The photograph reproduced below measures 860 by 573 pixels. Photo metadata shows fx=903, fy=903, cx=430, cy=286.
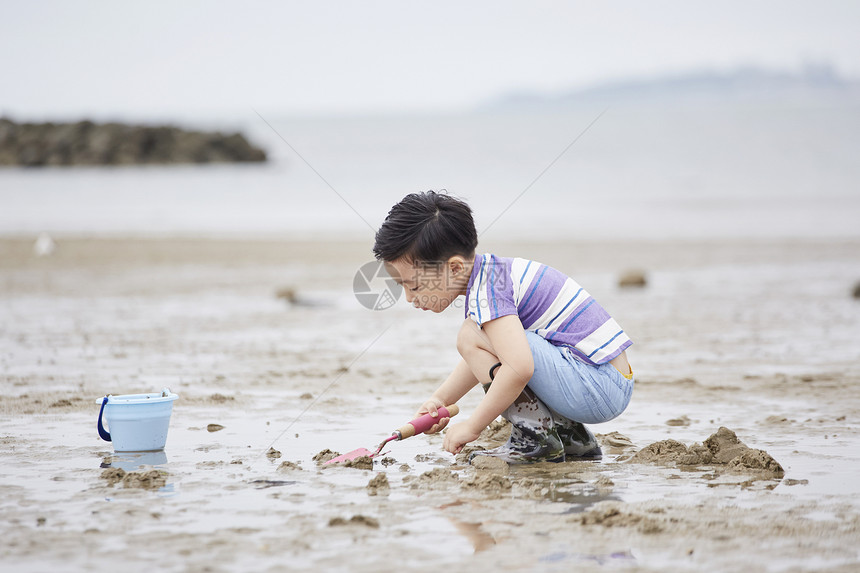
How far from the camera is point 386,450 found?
3.65 meters

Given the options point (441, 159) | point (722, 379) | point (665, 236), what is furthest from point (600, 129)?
point (722, 379)

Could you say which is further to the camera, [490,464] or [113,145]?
[113,145]

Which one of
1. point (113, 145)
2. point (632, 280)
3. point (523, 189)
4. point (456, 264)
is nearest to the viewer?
Result: point (456, 264)

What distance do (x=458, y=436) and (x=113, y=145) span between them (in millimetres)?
46356

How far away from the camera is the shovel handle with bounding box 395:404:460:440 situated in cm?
337

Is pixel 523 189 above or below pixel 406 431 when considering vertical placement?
above

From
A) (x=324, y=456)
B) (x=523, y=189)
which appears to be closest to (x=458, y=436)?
(x=324, y=456)

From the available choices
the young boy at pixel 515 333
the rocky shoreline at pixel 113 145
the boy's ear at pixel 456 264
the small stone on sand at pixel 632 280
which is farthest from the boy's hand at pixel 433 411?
the rocky shoreline at pixel 113 145

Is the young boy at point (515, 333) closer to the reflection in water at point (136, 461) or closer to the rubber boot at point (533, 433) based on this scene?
the rubber boot at point (533, 433)

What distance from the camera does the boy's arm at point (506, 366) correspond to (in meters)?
3.10

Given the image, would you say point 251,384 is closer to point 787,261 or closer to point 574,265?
point 574,265

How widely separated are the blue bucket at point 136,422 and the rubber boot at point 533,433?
122cm

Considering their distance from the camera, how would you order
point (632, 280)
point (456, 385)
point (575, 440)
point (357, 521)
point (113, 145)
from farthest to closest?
point (113, 145)
point (632, 280)
point (456, 385)
point (575, 440)
point (357, 521)

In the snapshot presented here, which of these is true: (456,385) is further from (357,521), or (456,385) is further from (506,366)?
(357,521)
